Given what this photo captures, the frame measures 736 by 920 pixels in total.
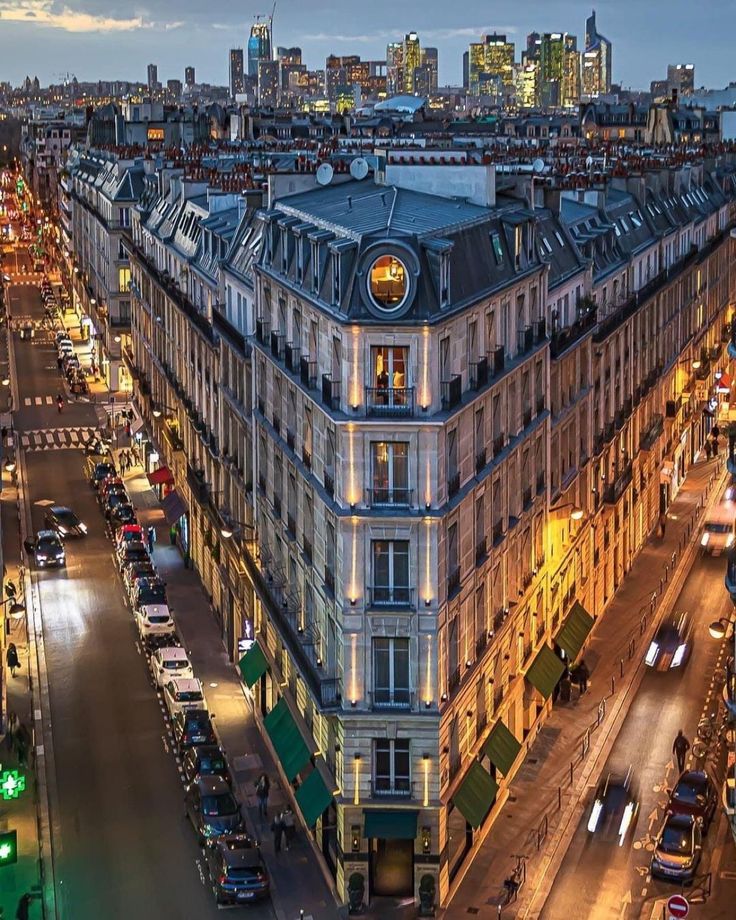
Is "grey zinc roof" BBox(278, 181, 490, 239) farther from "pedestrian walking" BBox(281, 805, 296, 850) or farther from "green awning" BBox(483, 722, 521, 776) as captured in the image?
"pedestrian walking" BBox(281, 805, 296, 850)

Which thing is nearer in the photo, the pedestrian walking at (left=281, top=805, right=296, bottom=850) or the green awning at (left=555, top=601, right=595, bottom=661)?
the pedestrian walking at (left=281, top=805, right=296, bottom=850)

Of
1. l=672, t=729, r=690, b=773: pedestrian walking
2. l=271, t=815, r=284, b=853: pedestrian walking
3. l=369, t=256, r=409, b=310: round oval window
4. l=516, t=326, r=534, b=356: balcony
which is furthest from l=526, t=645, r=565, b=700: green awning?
l=369, t=256, r=409, b=310: round oval window

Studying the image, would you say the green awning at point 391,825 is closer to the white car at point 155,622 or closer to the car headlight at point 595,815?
the car headlight at point 595,815

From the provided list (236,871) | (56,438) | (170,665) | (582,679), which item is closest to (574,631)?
(582,679)

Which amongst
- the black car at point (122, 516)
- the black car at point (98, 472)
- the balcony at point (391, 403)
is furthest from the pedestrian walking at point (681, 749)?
the black car at point (98, 472)

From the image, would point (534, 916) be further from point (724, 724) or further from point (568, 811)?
point (724, 724)

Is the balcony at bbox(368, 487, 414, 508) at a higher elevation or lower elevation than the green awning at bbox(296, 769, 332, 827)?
higher
